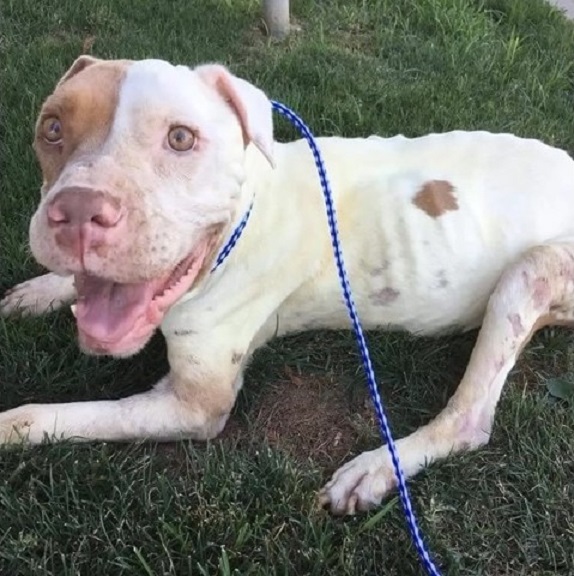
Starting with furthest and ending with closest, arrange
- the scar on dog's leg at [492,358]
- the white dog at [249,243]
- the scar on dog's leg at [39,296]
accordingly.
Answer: the scar on dog's leg at [39,296]
the scar on dog's leg at [492,358]
the white dog at [249,243]

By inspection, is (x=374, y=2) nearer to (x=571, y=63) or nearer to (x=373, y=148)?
(x=571, y=63)

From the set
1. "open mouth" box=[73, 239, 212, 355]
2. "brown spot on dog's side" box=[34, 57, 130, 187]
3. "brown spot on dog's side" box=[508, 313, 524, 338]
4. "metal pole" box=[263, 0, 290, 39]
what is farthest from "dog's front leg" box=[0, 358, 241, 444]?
"metal pole" box=[263, 0, 290, 39]

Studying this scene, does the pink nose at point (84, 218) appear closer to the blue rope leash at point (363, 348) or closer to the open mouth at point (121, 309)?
the open mouth at point (121, 309)

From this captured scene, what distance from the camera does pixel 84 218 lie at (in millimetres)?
2441

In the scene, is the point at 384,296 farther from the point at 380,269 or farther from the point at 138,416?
the point at 138,416

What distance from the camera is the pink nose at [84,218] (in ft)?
7.99

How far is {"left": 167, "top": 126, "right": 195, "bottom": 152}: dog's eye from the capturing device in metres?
2.69

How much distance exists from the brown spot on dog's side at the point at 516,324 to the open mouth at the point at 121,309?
1.26 meters

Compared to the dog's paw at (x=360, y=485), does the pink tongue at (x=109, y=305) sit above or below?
above

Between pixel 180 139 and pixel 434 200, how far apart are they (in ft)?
3.90

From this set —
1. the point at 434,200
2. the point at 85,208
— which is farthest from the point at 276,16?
the point at 85,208

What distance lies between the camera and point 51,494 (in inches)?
115

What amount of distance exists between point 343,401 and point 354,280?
47 cm

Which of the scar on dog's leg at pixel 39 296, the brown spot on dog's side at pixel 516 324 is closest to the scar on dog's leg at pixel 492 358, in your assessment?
the brown spot on dog's side at pixel 516 324
